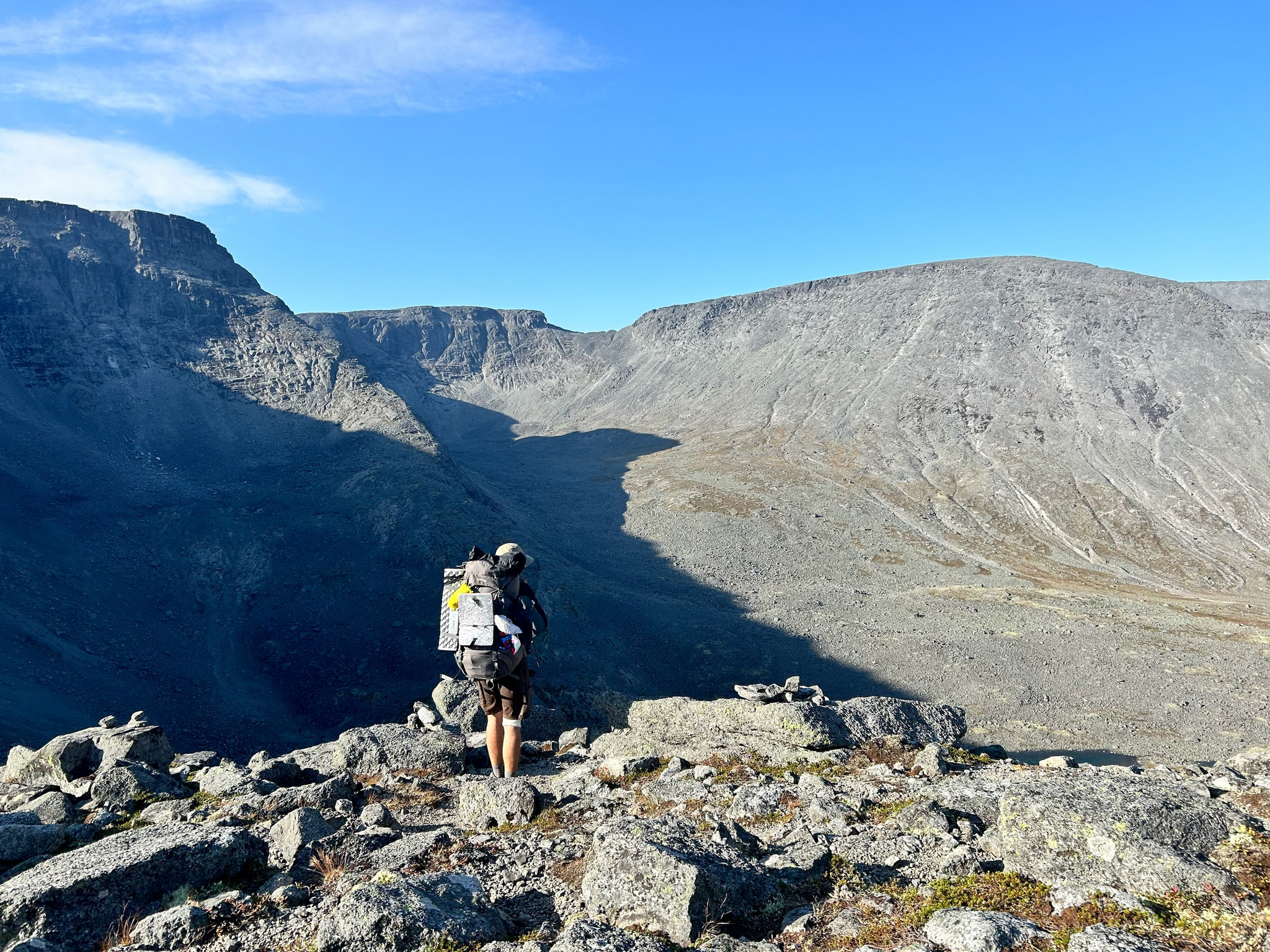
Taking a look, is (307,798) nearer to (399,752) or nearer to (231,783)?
(231,783)

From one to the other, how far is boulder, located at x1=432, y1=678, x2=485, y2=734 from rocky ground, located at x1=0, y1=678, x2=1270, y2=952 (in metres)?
4.12

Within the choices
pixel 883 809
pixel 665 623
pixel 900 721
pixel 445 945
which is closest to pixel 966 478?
pixel 665 623

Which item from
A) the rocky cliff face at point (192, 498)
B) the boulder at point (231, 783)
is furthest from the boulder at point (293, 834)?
the rocky cliff face at point (192, 498)

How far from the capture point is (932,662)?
4097 centimetres

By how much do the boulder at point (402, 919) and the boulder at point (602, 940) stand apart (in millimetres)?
650

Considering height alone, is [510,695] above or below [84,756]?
above

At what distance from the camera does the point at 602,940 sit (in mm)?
4203

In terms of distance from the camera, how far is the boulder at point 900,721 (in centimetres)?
1049

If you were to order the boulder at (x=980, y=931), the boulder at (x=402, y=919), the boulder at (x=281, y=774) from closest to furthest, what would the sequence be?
the boulder at (x=980, y=931), the boulder at (x=402, y=919), the boulder at (x=281, y=774)

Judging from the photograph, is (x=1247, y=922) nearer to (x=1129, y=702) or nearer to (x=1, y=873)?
(x=1, y=873)

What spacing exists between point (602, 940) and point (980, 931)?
7.64 ft

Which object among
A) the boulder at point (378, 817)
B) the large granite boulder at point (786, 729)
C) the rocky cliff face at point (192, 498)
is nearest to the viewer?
the boulder at point (378, 817)

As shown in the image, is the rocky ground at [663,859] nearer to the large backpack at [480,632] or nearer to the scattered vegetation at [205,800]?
the scattered vegetation at [205,800]

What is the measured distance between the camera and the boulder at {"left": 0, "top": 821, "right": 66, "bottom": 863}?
6.79m
